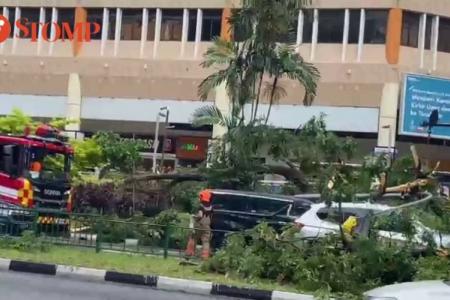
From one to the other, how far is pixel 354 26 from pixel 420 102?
5427 millimetres

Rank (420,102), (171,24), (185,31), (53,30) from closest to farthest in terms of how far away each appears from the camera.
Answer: (420,102) < (185,31) < (171,24) < (53,30)

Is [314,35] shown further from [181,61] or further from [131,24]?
[131,24]

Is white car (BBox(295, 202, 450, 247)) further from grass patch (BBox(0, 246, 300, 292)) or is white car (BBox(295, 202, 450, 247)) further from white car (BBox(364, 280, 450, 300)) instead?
white car (BBox(364, 280, 450, 300))

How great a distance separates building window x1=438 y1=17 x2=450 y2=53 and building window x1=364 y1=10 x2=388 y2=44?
3880 millimetres

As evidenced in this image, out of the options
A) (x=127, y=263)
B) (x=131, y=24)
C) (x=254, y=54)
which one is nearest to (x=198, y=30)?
(x=131, y=24)

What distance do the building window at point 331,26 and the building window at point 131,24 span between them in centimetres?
1060

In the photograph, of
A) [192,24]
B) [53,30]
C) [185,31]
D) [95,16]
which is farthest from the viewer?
[95,16]

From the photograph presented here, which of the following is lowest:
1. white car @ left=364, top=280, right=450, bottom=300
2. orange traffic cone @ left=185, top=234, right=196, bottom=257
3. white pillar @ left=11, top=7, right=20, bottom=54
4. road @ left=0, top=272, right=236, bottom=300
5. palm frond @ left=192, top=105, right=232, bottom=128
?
road @ left=0, top=272, right=236, bottom=300

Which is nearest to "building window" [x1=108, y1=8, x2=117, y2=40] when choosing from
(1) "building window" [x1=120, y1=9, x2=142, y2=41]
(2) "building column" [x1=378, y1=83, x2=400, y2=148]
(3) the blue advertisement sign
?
(1) "building window" [x1=120, y1=9, x2=142, y2=41]

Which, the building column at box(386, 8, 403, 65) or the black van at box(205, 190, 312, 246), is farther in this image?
the building column at box(386, 8, 403, 65)

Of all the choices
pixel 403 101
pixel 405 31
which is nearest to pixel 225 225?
pixel 403 101

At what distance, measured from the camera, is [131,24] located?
50.4 m

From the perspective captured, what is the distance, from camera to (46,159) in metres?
23.4

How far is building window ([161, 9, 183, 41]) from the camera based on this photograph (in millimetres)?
49406
